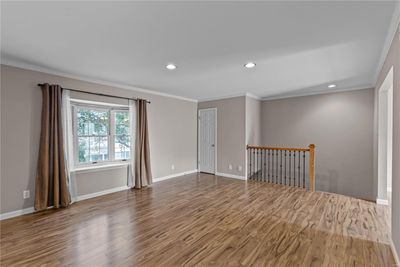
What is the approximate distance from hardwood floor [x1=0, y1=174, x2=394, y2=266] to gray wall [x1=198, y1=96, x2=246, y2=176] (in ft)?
5.58

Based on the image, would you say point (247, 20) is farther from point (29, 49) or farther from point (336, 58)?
point (29, 49)

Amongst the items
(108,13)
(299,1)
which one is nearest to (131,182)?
(108,13)

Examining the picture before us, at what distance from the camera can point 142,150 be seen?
15.0 ft

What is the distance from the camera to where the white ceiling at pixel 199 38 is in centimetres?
174

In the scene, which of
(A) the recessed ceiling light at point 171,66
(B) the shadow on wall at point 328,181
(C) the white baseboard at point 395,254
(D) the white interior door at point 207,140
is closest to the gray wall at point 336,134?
(B) the shadow on wall at point 328,181

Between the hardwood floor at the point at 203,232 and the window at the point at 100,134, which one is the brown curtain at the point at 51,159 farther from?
the window at the point at 100,134

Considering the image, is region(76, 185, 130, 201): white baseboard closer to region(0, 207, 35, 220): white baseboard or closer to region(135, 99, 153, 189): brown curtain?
region(135, 99, 153, 189): brown curtain

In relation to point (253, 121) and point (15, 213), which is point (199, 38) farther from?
point (253, 121)

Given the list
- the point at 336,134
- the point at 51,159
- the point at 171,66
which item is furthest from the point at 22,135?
the point at 336,134

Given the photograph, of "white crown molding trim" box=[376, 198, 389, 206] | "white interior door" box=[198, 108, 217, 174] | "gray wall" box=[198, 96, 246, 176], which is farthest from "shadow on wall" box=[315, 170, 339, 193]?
"white interior door" box=[198, 108, 217, 174]

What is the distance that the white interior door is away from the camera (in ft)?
19.9

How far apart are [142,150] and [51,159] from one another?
1739 millimetres

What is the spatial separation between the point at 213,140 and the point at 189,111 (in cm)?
119

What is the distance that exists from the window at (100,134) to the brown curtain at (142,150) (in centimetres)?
25
